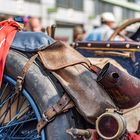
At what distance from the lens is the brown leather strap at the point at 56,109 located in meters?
2.42

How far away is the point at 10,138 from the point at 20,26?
69cm

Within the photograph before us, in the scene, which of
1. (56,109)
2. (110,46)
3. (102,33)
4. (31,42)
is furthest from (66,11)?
(56,109)

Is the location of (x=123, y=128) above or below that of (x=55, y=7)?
above

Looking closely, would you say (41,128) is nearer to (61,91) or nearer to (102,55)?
(61,91)

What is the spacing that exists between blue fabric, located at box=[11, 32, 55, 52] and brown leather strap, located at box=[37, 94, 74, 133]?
36cm

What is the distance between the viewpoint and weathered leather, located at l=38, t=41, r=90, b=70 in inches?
100

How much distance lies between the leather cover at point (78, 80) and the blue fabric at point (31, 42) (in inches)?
2.0

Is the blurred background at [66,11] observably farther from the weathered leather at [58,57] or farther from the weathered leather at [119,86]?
the weathered leather at [119,86]

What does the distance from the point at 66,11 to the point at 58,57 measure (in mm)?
24371

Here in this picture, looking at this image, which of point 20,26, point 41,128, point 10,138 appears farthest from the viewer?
point 20,26

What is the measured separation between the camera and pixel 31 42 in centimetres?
267

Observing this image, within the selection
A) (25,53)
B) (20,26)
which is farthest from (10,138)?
(20,26)

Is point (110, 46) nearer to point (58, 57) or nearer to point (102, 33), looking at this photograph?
point (58, 57)

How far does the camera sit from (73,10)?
90.7 ft
